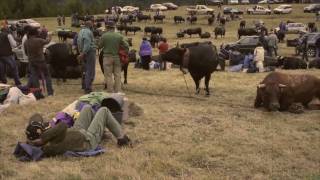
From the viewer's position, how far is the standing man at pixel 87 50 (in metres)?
14.0

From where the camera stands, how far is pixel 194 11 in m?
78.0

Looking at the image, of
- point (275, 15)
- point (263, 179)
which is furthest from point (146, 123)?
point (275, 15)

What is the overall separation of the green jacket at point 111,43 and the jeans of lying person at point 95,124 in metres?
4.52

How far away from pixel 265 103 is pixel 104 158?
5.30 m

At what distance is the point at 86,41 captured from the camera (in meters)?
13.9

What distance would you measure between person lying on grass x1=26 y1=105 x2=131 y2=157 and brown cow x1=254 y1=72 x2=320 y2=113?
14.4 feet

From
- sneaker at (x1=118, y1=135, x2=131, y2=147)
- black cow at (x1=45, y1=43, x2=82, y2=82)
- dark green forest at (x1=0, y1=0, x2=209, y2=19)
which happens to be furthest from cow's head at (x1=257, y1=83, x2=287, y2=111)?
dark green forest at (x1=0, y1=0, x2=209, y2=19)

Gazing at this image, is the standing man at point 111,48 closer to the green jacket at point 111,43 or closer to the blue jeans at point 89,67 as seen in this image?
the green jacket at point 111,43

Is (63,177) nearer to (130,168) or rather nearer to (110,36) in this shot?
(130,168)

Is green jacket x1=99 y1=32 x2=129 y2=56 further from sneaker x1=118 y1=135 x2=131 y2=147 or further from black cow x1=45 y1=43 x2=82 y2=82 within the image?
sneaker x1=118 y1=135 x2=131 y2=147

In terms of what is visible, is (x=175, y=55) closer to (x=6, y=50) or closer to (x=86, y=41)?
(x=86, y=41)

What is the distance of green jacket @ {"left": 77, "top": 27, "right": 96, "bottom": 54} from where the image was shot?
1394 centimetres

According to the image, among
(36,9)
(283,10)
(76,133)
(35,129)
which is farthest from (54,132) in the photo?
(36,9)

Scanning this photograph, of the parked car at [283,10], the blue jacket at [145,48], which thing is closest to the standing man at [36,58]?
the blue jacket at [145,48]
